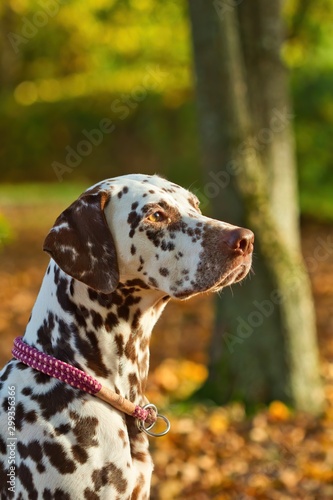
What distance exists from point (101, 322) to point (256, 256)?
10.5 feet

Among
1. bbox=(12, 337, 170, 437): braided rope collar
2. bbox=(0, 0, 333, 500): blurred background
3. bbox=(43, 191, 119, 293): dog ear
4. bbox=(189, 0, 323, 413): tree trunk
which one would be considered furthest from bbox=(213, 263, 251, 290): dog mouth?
bbox=(189, 0, 323, 413): tree trunk

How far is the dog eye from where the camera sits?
3111 millimetres

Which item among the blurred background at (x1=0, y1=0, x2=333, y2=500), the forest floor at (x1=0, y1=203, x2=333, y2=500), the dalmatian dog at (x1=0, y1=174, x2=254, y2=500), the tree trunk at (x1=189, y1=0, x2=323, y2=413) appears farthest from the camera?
the tree trunk at (x1=189, y1=0, x2=323, y2=413)

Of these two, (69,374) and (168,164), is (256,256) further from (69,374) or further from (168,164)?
(168,164)

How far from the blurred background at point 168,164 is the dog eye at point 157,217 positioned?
1.07 metres

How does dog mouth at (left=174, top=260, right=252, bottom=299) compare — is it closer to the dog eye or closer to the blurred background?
the dog eye

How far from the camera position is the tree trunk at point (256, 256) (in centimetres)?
601

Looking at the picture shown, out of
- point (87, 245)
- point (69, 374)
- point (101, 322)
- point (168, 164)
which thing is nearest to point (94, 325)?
point (101, 322)

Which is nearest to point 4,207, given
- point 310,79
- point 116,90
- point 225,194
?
point 116,90

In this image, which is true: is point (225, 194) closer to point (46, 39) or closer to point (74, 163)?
point (74, 163)

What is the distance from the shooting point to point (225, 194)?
20.1ft

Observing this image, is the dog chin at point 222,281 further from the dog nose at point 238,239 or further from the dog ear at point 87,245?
the dog ear at point 87,245

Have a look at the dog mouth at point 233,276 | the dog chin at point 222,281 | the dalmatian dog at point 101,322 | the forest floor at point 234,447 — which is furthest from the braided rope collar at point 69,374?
the forest floor at point 234,447

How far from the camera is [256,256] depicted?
20.2 feet
